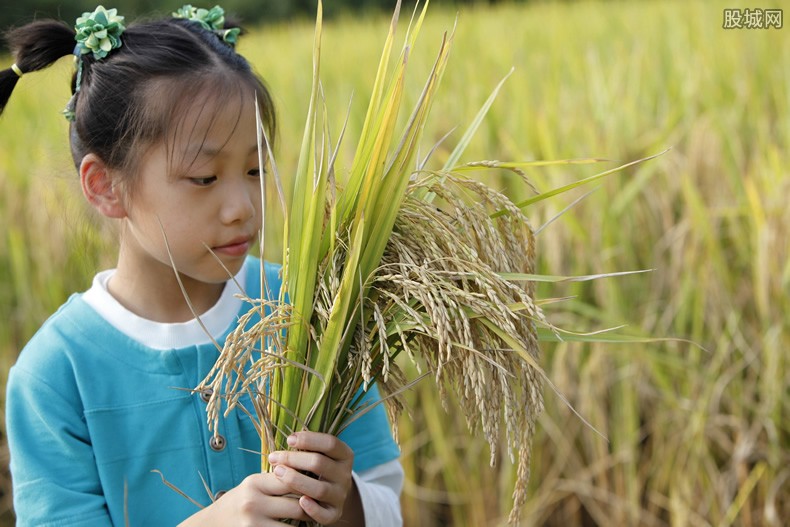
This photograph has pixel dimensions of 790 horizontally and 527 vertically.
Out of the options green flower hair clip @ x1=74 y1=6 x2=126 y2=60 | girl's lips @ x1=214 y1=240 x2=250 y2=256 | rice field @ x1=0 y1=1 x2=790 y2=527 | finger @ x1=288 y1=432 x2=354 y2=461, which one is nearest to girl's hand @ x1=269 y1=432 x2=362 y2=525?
finger @ x1=288 y1=432 x2=354 y2=461

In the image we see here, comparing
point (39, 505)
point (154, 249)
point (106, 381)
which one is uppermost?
point (154, 249)

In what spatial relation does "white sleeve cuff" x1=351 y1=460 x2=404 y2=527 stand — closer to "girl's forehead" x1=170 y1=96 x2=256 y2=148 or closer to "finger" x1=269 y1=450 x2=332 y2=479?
"finger" x1=269 y1=450 x2=332 y2=479

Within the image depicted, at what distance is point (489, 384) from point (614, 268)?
1.56m

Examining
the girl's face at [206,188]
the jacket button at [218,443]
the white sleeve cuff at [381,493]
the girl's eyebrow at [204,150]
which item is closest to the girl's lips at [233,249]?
the girl's face at [206,188]

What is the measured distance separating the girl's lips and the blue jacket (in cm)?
18

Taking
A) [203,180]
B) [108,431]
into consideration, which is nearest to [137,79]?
[203,180]

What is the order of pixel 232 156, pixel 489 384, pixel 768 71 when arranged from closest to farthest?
pixel 489 384 < pixel 232 156 < pixel 768 71

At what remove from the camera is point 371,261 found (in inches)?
41.9

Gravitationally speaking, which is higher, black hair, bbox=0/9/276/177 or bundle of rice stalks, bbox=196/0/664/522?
black hair, bbox=0/9/276/177

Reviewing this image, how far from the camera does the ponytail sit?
1.41 metres

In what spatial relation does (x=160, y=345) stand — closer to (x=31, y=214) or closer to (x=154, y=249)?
(x=154, y=249)

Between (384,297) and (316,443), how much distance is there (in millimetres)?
189

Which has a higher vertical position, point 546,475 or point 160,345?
point 160,345

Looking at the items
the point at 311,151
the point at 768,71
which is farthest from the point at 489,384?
the point at 768,71
